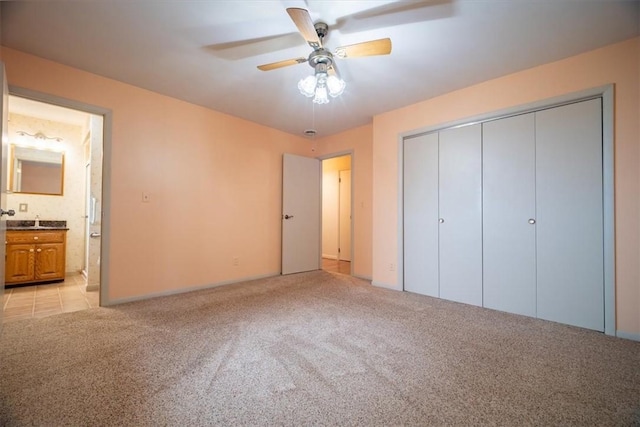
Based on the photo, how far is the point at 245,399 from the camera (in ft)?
4.58

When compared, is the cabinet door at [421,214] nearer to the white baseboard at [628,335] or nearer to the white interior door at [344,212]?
the white baseboard at [628,335]

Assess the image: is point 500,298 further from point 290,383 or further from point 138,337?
point 138,337

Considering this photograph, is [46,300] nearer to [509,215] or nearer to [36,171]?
[36,171]

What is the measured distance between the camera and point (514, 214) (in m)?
2.68

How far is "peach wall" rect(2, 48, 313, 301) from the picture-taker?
2.85 meters

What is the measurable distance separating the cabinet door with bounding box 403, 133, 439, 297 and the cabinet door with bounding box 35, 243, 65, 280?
16.3ft

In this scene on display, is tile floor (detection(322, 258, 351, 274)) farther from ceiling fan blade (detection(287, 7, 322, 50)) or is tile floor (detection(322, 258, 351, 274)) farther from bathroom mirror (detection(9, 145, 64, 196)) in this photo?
bathroom mirror (detection(9, 145, 64, 196))

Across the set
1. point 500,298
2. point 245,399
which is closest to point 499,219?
point 500,298

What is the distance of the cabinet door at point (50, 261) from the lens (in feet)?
12.3

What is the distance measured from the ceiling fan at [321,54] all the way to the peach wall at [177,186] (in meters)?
1.82

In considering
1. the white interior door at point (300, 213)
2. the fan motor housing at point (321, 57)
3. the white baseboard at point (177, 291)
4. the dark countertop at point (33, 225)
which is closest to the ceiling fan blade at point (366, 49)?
the fan motor housing at point (321, 57)

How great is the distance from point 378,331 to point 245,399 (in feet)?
4.01

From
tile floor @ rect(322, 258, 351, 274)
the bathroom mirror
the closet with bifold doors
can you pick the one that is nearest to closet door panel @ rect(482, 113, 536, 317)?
the closet with bifold doors

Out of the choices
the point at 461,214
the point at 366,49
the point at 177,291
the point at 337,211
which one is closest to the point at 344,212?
the point at 337,211
